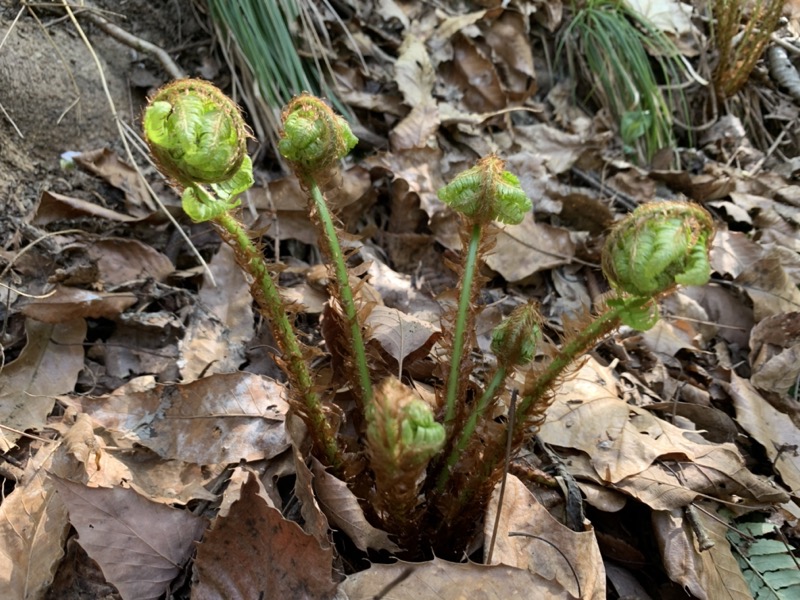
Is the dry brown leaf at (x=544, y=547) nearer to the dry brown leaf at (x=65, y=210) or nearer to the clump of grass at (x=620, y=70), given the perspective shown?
the dry brown leaf at (x=65, y=210)

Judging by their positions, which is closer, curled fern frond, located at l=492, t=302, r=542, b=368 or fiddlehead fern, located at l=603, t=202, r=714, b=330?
fiddlehead fern, located at l=603, t=202, r=714, b=330

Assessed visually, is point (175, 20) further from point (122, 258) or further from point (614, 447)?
point (614, 447)

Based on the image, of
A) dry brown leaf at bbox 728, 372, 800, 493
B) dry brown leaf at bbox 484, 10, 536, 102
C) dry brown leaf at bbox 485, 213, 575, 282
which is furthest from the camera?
Result: dry brown leaf at bbox 484, 10, 536, 102

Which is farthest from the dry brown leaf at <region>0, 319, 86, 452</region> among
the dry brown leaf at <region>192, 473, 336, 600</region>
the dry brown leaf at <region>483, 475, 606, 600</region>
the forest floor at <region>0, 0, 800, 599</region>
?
the dry brown leaf at <region>483, 475, 606, 600</region>

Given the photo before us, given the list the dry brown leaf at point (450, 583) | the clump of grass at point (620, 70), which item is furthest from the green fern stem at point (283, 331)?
the clump of grass at point (620, 70)

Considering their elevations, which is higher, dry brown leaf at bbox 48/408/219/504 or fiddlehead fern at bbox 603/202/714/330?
fiddlehead fern at bbox 603/202/714/330

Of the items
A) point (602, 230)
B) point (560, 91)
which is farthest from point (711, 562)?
point (560, 91)

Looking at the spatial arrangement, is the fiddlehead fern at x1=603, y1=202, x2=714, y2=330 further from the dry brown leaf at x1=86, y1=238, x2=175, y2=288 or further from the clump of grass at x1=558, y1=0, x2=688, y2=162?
the clump of grass at x1=558, y1=0, x2=688, y2=162
